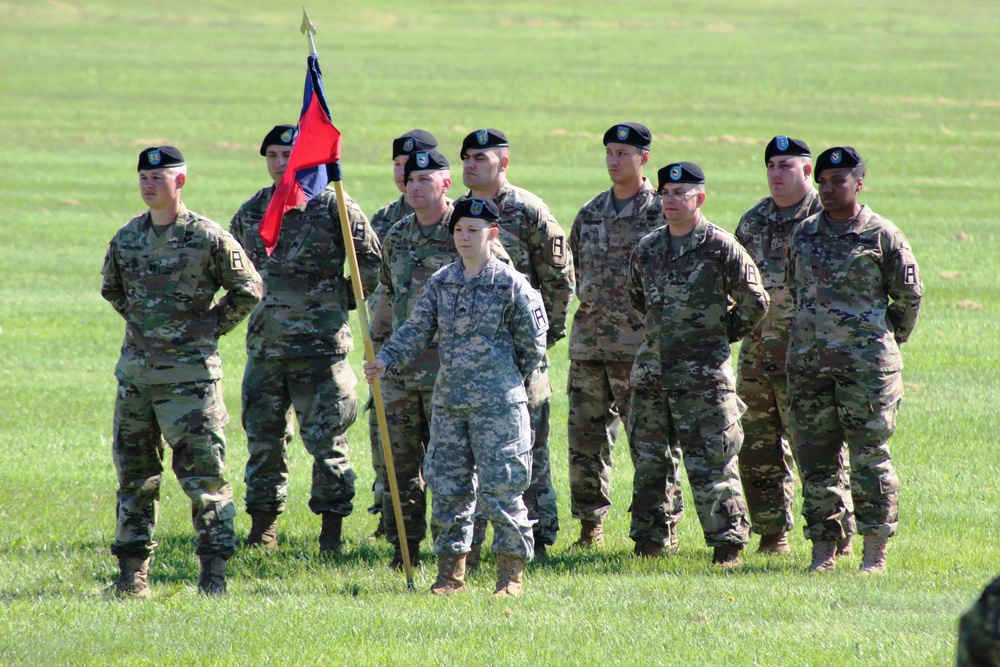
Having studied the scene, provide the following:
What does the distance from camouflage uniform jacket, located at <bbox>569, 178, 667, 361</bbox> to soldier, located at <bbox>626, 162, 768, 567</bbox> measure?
0.64 meters

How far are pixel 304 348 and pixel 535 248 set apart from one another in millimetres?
1682

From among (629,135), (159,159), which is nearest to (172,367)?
(159,159)

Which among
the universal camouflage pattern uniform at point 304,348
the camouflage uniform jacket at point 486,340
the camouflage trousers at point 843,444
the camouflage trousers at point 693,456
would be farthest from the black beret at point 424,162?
the camouflage trousers at point 843,444

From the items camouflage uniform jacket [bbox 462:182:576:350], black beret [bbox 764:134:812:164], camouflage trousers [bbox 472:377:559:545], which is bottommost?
camouflage trousers [bbox 472:377:559:545]

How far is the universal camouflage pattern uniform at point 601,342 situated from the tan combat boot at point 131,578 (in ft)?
9.70

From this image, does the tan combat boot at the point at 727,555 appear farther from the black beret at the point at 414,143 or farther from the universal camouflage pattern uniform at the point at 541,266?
the black beret at the point at 414,143

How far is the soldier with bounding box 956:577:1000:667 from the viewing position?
3.68 metres

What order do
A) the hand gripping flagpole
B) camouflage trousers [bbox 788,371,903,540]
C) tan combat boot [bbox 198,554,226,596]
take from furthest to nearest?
1. camouflage trousers [bbox 788,371,903,540]
2. tan combat boot [bbox 198,554,226,596]
3. the hand gripping flagpole

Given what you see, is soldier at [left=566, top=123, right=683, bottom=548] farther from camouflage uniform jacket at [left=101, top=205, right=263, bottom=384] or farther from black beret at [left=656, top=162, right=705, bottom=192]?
camouflage uniform jacket at [left=101, top=205, right=263, bottom=384]

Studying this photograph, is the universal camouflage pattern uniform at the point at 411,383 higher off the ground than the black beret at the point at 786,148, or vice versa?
the black beret at the point at 786,148

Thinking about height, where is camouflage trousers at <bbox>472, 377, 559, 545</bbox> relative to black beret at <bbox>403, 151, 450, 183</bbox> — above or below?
below

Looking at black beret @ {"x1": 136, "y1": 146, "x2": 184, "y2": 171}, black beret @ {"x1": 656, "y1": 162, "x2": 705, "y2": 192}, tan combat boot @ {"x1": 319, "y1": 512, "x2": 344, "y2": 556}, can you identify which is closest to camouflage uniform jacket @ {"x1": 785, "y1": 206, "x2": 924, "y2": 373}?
black beret @ {"x1": 656, "y1": 162, "x2": 705, "y2": 192}

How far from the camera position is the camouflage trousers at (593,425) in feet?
32.2

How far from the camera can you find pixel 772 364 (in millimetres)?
9547
